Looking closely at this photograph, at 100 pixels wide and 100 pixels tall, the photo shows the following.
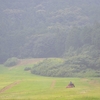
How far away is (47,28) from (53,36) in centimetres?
1770

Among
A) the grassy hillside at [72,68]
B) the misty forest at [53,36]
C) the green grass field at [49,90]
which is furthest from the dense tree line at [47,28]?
the green grass field at [49,90]

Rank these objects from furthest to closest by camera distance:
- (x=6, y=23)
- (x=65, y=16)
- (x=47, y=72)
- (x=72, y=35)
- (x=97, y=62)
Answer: (x=65, y=16), (x=6, y=23), (x=72, y=35), (x=97, y=62), (x=47, y=72)

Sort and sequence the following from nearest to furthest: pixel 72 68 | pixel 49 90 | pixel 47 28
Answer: pixel 49 90 < pixel 72 68 < pixel 47 28

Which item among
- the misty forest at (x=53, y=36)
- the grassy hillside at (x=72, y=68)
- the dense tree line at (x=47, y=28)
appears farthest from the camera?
the dense tree line at (x=47, y=28)

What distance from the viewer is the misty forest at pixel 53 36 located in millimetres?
64812

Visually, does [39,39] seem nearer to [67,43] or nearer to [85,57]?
[67,43]

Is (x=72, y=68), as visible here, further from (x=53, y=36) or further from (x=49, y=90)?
(x=53, y=36)

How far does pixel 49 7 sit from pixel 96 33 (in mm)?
85702

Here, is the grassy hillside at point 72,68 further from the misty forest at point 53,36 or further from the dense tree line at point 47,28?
the dense tree line at point 47,28

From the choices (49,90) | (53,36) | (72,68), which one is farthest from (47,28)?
(49,90)

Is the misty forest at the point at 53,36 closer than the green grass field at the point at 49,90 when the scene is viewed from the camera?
No

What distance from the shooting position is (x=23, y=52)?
109 m

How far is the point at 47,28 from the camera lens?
126312mm

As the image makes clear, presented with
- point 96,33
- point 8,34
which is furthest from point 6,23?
point 96,33
